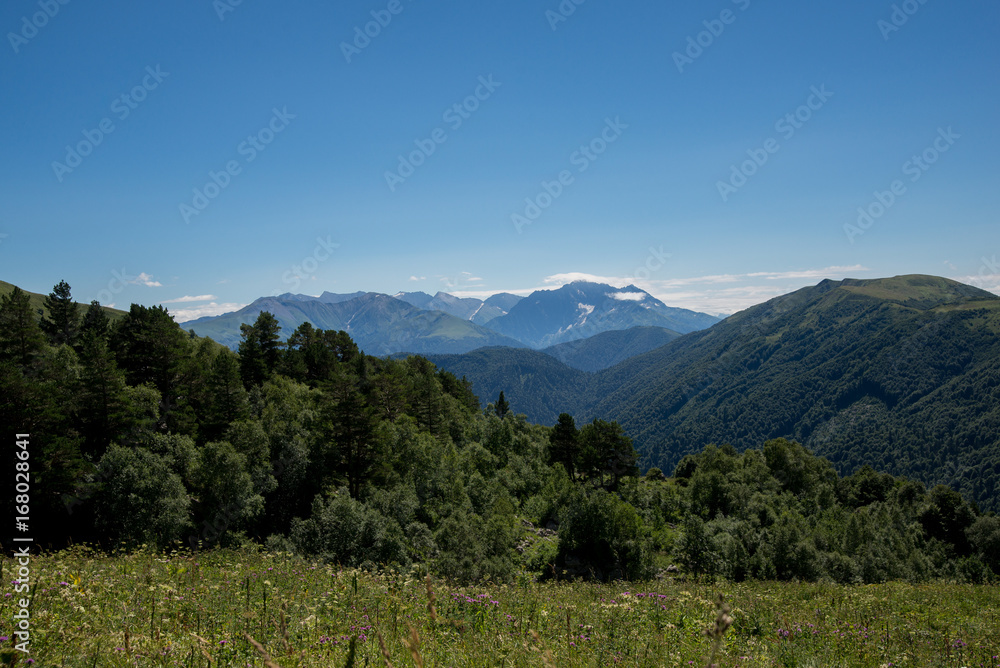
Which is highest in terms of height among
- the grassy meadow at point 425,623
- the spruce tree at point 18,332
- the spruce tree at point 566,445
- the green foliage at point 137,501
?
the spruce tree at point 18,332

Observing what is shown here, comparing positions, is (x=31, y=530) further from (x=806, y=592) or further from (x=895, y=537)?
(x=895, y=537)

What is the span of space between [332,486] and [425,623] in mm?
34941

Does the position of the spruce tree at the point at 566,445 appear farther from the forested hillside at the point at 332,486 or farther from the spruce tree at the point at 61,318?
the spruce tree at the point at 61,318

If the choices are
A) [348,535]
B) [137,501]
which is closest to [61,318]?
[137,501]

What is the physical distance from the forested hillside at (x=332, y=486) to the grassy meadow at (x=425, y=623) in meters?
4.55

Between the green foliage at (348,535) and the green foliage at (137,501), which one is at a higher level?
the green foliage at (137,501)

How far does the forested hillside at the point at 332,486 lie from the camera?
27500 millimetres

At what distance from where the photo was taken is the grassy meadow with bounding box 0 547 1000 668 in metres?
5.07

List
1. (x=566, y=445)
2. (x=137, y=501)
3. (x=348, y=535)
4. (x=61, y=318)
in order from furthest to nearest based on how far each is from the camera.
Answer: (x=566, y=445) < (x=61, y=318) < (x=348, y=535) < (x=137, y=501)

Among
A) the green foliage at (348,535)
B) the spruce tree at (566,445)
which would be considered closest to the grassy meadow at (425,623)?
the green foliage at (348,535)

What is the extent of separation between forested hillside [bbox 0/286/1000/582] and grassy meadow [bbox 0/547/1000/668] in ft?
14.9

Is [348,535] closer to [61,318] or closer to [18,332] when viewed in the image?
[18,332]

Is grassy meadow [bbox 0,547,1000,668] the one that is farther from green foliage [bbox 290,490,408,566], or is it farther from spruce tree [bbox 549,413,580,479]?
spruce tree [bbox 549,413,580,479]

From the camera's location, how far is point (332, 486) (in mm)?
39188
